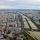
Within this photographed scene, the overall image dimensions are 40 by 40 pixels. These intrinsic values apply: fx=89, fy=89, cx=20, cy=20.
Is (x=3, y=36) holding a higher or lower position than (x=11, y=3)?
lower

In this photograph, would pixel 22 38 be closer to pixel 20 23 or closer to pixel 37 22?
pixel 20 23

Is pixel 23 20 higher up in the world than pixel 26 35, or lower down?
higher up

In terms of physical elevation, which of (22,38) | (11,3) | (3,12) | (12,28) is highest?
(11,3)

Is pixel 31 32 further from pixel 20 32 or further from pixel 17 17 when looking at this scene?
pixel 17 17

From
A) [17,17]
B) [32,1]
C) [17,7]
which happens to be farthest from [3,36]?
[32,1]

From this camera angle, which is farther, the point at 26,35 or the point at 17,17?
the point at 17,17

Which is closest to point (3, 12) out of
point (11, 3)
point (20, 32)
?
point (11, 3)
